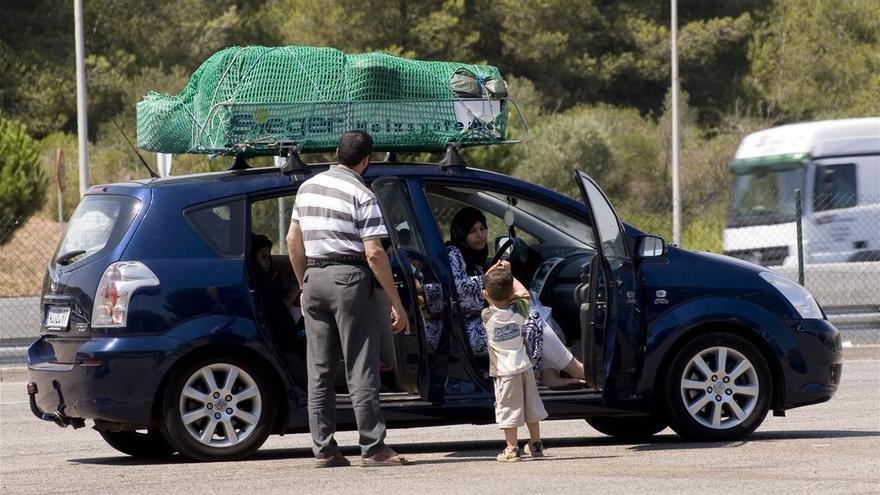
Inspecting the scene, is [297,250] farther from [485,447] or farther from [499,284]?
[485,447]

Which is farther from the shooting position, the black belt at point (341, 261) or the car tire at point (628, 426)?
the car tire at point (628, 426)

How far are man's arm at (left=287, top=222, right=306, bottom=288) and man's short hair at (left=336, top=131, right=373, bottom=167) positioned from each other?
0.41 metres

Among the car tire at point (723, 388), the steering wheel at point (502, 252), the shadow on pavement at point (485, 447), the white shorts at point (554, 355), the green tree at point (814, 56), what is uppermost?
the green tree at point (814, 56)

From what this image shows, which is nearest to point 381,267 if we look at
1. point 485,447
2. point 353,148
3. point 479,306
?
point 353,148

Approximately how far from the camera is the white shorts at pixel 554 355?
28.1ft

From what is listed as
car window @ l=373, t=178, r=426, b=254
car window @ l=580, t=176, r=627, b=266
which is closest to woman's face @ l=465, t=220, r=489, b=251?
car window @ l=373, t=178, r=426, b=254

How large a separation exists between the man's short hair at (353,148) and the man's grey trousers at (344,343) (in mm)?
523

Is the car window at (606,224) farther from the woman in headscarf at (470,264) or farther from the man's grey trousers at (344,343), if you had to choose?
the man's grey trousers at (344,343)

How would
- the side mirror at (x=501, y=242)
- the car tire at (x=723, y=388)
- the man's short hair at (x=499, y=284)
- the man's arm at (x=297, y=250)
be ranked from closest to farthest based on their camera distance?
the man's arm at (x=297, y=250) → the man's short hair at (x=499, y=284) → the car tire at (x=723, y=388) → the side mirror at (x=501, y=242)

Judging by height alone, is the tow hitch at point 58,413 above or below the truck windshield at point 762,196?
below

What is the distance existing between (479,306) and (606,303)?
667mm

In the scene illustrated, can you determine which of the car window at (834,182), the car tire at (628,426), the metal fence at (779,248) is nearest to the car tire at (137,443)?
the car tire at (628,426)

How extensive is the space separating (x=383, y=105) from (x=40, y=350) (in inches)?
88.4

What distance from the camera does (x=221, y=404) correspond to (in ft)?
26.9
